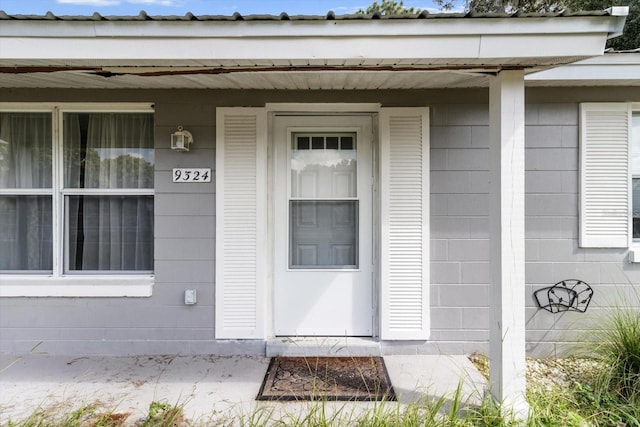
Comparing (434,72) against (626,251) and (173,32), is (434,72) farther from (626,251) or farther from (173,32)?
(626,251)

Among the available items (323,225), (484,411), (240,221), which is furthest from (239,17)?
(484,411)

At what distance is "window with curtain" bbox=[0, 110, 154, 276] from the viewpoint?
329cm

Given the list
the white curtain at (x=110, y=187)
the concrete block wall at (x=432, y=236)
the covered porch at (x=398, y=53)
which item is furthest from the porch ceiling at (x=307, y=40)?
the white curtain at (x=110, y=187)

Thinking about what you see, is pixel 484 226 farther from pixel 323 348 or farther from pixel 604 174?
pixel 323 348

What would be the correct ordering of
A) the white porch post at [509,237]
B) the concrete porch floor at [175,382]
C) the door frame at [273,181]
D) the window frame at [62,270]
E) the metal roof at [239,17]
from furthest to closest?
the door frame at [273,181], the window frame at [62,270], the concrete porch floor at [175,382], the white porch post at [509,237], the metal roof at [239,17]

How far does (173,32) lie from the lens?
213 cm

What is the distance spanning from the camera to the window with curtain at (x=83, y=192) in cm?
329

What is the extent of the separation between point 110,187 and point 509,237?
129 inches

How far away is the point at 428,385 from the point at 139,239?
2757mm

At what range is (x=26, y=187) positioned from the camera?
3291 millimetres

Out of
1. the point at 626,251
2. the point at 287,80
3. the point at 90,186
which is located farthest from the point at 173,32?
the point at 626,251

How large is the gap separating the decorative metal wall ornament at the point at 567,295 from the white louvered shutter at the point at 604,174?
0.38 meters

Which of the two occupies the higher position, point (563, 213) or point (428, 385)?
point (563, 213)

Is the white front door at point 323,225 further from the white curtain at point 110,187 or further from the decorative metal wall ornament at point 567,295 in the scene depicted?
the decorative metal wall ornament at point 567,295
